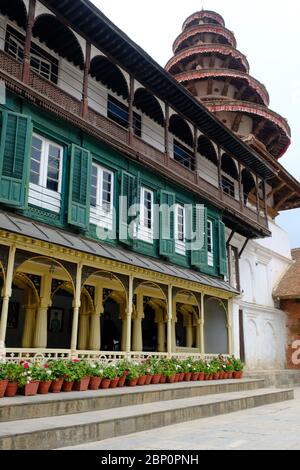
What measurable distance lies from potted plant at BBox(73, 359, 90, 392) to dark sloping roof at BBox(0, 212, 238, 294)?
2646mm

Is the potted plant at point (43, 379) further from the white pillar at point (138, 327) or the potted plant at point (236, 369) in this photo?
the potted plant at point (236, 369)

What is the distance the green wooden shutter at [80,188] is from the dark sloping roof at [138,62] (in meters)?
3.53

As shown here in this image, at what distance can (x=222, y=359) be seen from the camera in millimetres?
15086

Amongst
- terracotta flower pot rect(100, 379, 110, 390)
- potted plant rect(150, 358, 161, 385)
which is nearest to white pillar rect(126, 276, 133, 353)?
potted plant rect(150, 358, 161, 385)

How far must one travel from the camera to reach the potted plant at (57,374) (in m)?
8.67

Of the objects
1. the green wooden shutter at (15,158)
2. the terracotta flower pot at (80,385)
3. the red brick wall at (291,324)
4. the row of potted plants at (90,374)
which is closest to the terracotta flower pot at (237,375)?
the row of potted plants at (90,374)

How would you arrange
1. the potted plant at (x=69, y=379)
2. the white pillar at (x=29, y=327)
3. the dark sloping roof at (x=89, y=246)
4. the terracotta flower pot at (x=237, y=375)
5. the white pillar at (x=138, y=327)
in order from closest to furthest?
the potted plant at (x=69, y=379), the dark sloping roof at (x=89, y=246), the white pillar at (x=29, y=327), the white pillar at (x=138, y=327), the terracotta flower pot at (x=237, y=375)

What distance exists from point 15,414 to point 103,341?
9.88 meters

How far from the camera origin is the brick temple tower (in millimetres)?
24969

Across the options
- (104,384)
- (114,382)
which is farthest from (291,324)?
(104,384)

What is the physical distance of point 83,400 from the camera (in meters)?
7.77

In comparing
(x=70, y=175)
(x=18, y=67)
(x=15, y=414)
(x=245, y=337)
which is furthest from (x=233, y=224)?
(x=15, y=414)

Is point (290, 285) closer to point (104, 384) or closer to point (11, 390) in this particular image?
point (104, 384)
